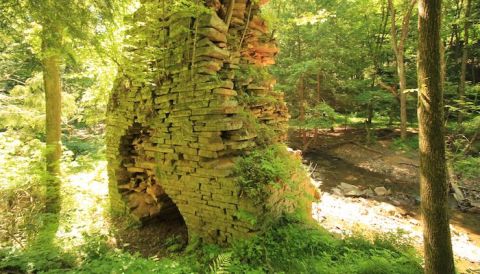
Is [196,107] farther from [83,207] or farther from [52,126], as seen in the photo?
[83,207]

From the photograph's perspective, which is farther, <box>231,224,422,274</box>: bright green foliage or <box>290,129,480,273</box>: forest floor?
<box>290,129,480,273</box>: forest floor

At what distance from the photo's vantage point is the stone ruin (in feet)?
13.5

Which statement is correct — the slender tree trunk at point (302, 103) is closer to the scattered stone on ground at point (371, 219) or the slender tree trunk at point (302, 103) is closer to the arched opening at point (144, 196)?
the scattered stone on ground at point (371, 219)

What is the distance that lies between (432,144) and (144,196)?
A: 4.95 meters

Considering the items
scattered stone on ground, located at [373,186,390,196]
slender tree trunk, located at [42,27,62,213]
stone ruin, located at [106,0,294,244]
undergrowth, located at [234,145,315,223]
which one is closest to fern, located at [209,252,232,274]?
stone ruin, located at [106,0,294,244]

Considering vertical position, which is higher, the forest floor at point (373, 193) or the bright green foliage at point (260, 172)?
the bright green foliage at point (260, 172)

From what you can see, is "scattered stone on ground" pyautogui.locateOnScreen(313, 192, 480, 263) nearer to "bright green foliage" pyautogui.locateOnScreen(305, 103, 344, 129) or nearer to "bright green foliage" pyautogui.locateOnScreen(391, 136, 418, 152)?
"bright green foliage" pyautogui.locateOnScreen(305, 103, 344, 129)

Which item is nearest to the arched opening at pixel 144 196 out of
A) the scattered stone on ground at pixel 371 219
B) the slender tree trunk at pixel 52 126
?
the slender tree trunk at pixel 52 126

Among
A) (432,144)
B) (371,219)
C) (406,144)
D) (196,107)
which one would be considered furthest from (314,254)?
(406,144)

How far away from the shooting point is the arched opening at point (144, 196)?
519 cm

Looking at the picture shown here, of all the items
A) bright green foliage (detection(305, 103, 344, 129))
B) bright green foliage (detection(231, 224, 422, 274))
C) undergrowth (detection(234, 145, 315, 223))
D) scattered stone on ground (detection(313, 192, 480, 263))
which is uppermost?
bright green foliage (detection(305, 103, 344, 129))

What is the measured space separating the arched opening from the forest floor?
327cm

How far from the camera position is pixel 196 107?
14.0 feet

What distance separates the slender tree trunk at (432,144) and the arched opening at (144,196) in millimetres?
3741
